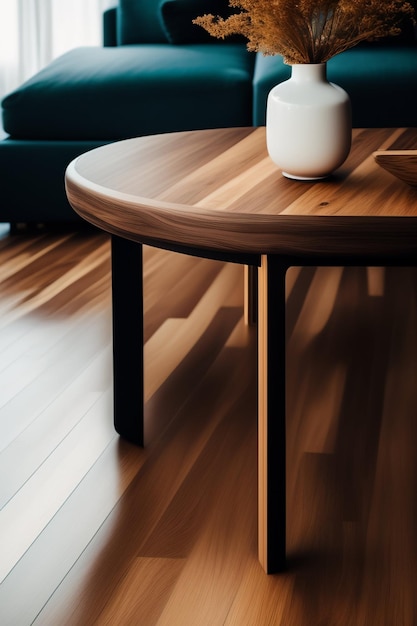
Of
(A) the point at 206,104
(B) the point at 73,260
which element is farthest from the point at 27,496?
(A) the point at 206,104

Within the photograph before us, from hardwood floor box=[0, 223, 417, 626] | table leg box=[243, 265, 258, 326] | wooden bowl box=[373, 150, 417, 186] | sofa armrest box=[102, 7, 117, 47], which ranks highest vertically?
sofa armrest box=[102, 7, 117, 47]

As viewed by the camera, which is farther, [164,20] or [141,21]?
[141,21]

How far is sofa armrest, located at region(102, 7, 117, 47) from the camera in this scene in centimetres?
376

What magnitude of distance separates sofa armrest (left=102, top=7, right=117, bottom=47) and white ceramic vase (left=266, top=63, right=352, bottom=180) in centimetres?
260

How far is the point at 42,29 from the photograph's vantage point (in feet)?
14.6

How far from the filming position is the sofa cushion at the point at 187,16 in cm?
342

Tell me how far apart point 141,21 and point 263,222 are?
2.73 meters

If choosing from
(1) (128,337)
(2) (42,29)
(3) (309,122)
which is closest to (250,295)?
(1) (128,337)

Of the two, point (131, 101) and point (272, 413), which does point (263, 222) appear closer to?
point (272, 413)

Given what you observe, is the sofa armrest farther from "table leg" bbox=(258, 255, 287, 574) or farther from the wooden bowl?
"table leg" bbox=(258, 255, 287, 574)

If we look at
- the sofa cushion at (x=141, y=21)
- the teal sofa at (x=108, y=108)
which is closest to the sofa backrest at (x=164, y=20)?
the sofa cushion at (x=141, y=21)

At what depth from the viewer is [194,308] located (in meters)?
2.32

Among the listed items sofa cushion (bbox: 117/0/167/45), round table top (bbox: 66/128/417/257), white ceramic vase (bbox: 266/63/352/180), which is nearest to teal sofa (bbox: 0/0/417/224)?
sofa cushion (bbox: 117/0/167/45)

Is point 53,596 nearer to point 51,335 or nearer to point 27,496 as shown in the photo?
point 27,496
